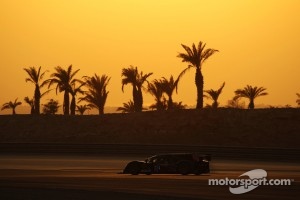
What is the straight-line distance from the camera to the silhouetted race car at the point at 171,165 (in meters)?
35.2

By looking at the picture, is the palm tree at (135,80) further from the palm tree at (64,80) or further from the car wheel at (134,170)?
the car wheel at (134,170)

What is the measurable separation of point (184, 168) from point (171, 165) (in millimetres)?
622

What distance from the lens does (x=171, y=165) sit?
35.7m

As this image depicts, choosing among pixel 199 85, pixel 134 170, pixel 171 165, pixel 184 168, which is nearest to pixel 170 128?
pixel 199 85

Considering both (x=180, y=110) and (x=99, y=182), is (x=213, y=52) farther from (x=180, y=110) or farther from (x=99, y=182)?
(x=99, y=182)

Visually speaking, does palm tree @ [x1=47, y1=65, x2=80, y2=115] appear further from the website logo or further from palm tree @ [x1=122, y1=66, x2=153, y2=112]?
the website logo

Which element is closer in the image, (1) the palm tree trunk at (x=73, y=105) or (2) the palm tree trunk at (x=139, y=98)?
(2) the palm tree trunk at (x=139, y=98)

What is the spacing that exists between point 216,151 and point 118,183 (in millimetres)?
26502

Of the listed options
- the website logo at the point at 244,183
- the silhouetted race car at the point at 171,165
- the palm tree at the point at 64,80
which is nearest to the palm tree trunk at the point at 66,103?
the palm tree at the point at 64,80

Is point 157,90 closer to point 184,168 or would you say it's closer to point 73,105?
point 73,105

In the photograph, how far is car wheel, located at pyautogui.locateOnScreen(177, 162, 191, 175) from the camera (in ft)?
116

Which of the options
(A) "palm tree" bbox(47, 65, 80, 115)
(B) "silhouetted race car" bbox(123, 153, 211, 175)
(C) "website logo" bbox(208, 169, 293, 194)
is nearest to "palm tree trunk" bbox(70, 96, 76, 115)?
(A) "palm tree" bbox(47, 65, 80, 115)

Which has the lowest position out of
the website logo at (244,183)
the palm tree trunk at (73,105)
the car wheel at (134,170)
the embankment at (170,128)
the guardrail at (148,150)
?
the website logo at (244,183)

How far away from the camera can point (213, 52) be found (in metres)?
79.5
